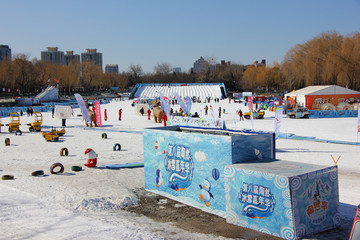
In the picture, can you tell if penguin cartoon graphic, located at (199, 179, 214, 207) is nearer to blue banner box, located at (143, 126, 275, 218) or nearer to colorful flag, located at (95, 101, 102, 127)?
blue banner box, located at (143, 126, 275, 218)

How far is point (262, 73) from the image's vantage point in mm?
85875

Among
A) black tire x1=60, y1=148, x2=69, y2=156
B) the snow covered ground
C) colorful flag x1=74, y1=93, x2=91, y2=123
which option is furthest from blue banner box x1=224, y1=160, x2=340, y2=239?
colorful flag x1=74, y1=93, x2=91, y2=123

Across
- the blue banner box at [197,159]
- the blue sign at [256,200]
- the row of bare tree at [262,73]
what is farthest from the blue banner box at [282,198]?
the row of bare tree at [262,73]

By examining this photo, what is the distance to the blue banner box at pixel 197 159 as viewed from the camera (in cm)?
795

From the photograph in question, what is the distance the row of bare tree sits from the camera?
47875 mm

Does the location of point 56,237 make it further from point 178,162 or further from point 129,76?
point 129,76

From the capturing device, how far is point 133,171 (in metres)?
12.5

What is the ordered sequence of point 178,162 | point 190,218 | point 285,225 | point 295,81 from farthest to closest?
1. point 295,81
2. point 178,162
3. point 190,218
4. point 285,225

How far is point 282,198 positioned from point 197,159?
2.50 m

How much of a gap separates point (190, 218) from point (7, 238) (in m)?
3.55

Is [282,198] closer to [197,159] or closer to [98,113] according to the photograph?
[197,159]

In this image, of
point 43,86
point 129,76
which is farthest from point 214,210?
point 129,76

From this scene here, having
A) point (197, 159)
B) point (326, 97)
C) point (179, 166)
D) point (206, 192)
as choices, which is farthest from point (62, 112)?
point (326, 97)

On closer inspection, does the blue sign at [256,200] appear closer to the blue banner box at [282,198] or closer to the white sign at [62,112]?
the blue banner box at [282,198]
